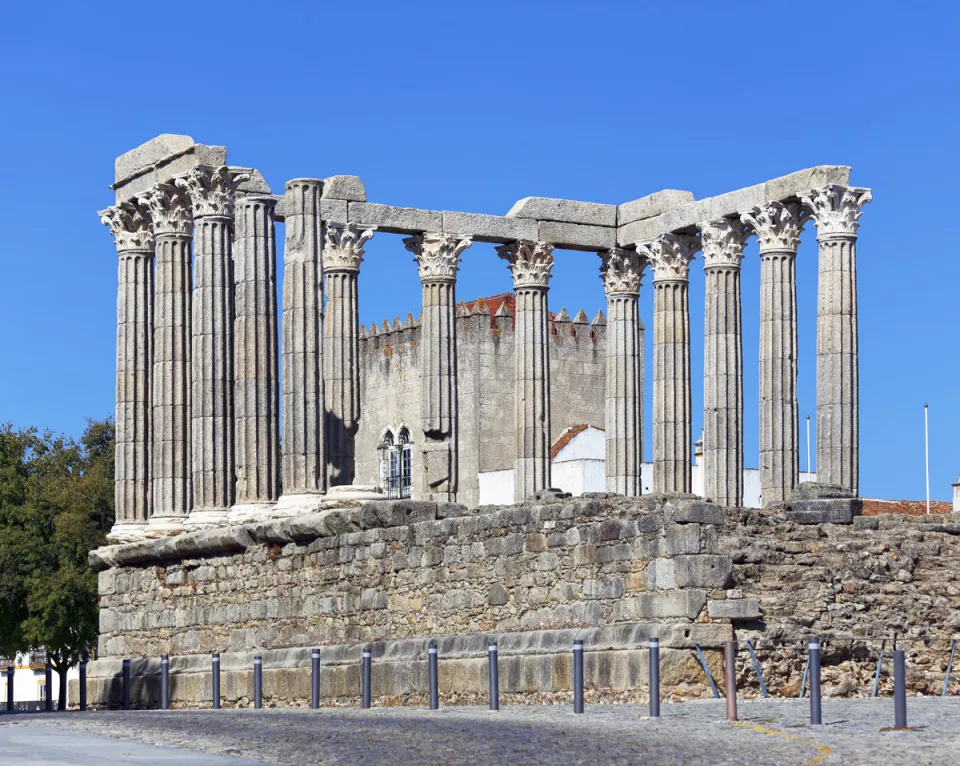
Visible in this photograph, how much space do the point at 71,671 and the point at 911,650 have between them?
179 ft

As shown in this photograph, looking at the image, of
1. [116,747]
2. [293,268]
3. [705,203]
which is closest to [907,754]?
[116,747]

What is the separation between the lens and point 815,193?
118 ft

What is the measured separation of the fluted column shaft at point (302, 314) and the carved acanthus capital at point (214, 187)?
87 cm

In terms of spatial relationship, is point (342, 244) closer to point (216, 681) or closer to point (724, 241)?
point (724, 241)

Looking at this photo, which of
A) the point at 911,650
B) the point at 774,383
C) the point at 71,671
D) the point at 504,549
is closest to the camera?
the point at 911,650

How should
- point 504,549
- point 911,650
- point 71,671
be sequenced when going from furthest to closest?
point 71,671 → point 504,549 → point 911,650

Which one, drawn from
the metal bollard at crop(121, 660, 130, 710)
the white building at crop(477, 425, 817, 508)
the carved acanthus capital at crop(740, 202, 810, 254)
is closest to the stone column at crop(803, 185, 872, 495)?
the carved acanthus capital at crop(740, 202, 810, 254)

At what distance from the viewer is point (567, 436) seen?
58531mm

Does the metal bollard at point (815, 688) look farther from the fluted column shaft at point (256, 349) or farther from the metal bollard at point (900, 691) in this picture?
the fluted column shaft at point (256, 349)

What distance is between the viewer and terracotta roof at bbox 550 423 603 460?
57844 millimetres

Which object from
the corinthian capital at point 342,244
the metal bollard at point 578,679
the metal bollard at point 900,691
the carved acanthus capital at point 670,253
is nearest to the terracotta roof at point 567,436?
the carved acanthus capital at point 670,253

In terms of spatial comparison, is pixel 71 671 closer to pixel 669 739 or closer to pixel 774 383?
pixel 774 383

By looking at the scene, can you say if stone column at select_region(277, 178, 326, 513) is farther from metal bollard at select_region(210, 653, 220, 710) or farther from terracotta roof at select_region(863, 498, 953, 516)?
terracotta roof at select_region(863, 498, 953, 516)

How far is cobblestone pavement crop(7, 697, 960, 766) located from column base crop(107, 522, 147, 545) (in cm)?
1338
